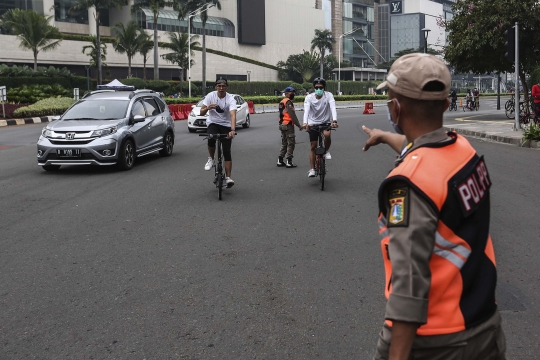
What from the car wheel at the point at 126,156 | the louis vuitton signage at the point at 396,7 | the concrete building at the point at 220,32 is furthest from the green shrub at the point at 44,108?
the louis vuitton signage at the point at 396,7

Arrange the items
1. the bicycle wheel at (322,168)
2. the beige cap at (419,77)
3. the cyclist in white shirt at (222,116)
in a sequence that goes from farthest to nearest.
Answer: the bicycle wheel at (322,168) < the cyclist in white shirt at (222,116) < the beige cap at (419,77)

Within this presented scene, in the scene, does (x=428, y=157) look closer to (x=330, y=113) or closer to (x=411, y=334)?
(x=411, y=334)

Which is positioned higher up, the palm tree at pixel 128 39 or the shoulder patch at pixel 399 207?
the palm tree at pixel 128 39

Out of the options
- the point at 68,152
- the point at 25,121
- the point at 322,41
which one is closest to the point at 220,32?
the point at 322,41

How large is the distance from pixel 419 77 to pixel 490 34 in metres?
30.1

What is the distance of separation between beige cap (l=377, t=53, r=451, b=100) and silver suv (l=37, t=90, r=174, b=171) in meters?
12.1

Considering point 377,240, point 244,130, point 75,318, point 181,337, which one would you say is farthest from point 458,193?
point 244,130

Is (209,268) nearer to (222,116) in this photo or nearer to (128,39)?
(222,116)

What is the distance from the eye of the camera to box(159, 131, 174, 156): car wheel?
16.7m

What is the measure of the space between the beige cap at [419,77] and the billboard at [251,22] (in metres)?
101

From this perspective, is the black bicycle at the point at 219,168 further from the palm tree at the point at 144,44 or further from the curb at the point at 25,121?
the palm tree at the point at 144,44

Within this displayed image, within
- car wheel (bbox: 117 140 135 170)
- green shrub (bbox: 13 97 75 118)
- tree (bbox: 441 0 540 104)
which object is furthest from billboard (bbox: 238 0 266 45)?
car wheel (bbox: 117 140 135 170)

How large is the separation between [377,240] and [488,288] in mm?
5350

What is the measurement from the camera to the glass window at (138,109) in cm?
1515
